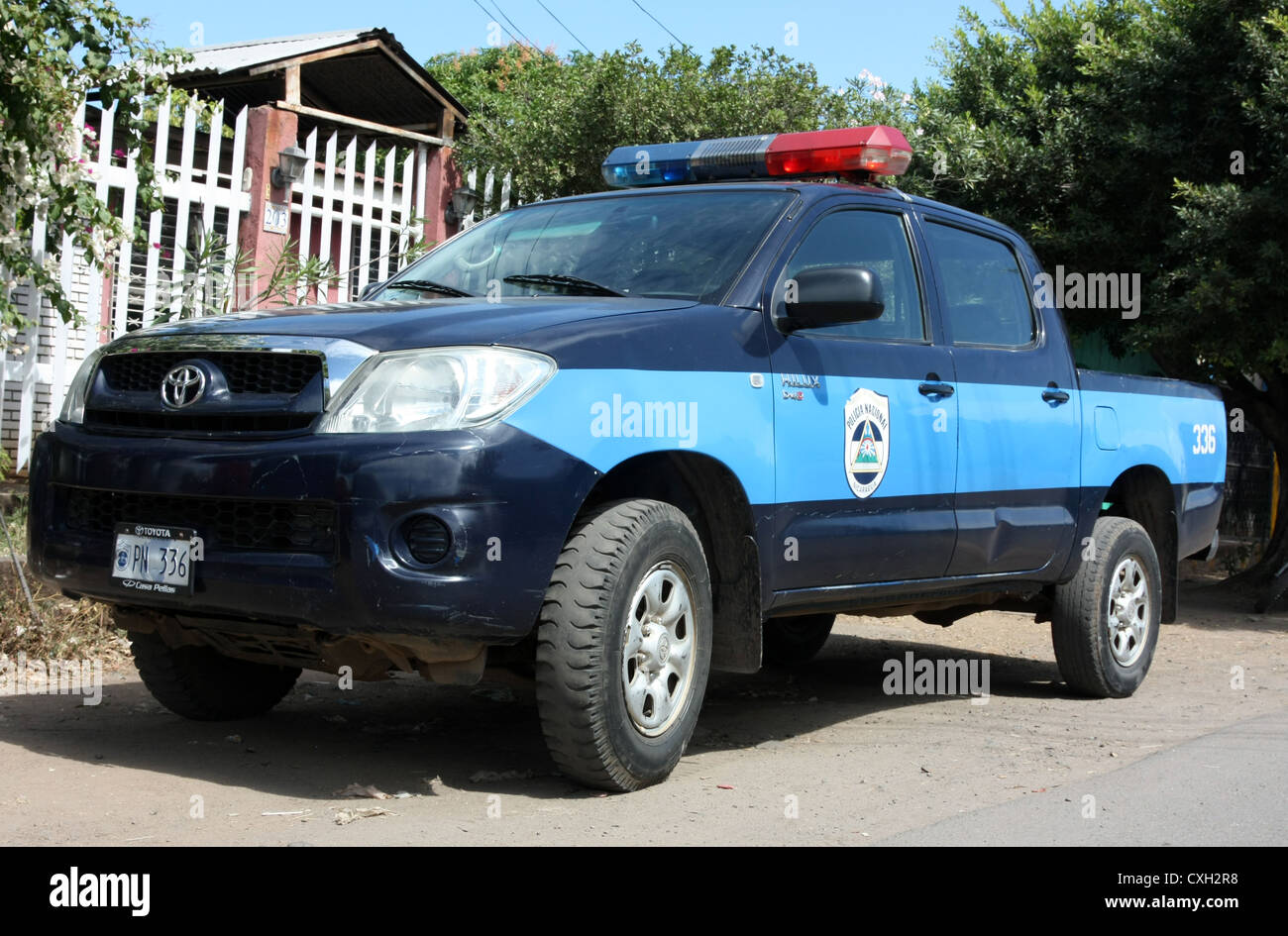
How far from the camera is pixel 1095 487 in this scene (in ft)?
20.7

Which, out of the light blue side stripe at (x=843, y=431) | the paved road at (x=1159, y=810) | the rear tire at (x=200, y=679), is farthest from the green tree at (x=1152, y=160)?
the rear tire at (x=200, y=679)

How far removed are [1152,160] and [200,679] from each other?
7491mm

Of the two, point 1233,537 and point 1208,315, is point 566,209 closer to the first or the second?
point 1208,315

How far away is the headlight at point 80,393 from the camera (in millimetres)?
4445

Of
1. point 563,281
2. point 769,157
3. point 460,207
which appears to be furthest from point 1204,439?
point 460,207

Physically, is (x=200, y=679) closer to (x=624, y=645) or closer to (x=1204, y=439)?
(x=624, y=645)

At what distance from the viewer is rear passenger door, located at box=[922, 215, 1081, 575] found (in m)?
5.54

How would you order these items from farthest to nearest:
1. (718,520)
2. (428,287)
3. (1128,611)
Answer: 1. (1128,611)
2. (428,287)
3. (718,520)

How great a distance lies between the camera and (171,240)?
1151 cm

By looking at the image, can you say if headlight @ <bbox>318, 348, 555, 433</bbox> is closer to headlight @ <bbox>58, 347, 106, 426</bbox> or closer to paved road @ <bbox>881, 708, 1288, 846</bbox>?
headlight @ <bbox>58, 347, 106, 426</bbox>

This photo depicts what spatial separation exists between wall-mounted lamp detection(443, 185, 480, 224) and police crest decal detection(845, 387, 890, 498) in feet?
23.7

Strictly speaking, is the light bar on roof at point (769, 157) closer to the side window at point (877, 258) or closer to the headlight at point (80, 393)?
the side window at point (877, 258)

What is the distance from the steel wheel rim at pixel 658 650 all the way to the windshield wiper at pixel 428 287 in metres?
1.33

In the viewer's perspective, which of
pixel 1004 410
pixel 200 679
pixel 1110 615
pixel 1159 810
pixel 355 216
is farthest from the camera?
pixel 355 216
